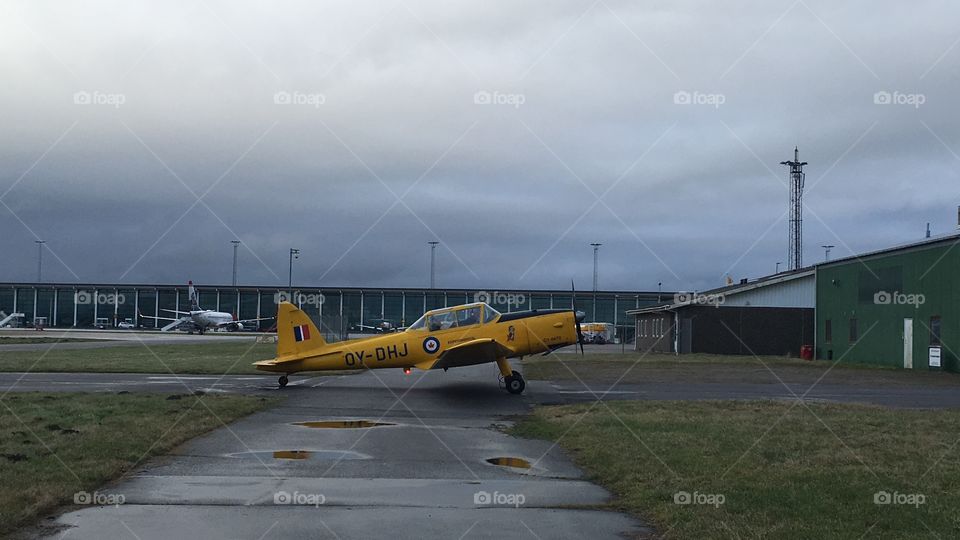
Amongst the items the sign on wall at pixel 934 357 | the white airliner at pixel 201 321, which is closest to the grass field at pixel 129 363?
the sign on wall at pixel 934 357

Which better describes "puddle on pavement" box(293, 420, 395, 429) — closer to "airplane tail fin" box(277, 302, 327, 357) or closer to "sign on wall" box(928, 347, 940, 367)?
"airplane tail fin" box(277, 302, 327, 357)

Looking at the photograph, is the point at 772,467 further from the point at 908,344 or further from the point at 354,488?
the point at 908,344

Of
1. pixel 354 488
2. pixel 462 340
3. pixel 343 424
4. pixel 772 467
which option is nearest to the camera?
pixel 354 488

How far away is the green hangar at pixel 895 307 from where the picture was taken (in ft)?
116

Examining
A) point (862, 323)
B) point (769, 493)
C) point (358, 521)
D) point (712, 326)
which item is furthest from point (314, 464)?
point (712, 326)

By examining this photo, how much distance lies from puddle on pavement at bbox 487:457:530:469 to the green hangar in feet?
93.5

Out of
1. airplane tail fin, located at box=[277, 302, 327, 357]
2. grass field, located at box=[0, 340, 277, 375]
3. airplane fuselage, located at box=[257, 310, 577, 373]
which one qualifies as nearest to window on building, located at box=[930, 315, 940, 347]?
airplane fuselage, located at box=[257, 310, 577, 373]

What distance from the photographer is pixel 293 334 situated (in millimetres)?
25469

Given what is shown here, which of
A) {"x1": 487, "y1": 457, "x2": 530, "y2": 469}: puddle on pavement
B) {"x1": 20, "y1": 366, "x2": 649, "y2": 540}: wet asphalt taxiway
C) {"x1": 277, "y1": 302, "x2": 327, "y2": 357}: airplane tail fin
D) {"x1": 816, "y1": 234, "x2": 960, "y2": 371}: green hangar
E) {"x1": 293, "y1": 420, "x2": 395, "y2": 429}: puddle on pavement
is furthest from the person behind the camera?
{"x1": 816, "y1": 234, "x2": 960, "y2": 371}: green hangar

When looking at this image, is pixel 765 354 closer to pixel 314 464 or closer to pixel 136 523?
pixel 314 464

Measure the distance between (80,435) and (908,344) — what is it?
3465 centimetres

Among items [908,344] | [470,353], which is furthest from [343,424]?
[908,344]

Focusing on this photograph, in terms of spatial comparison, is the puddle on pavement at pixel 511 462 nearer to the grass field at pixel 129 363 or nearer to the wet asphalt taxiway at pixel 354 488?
the wet asphalt taxiway at pixel 354 488

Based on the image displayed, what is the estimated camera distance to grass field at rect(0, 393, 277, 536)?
927cm
